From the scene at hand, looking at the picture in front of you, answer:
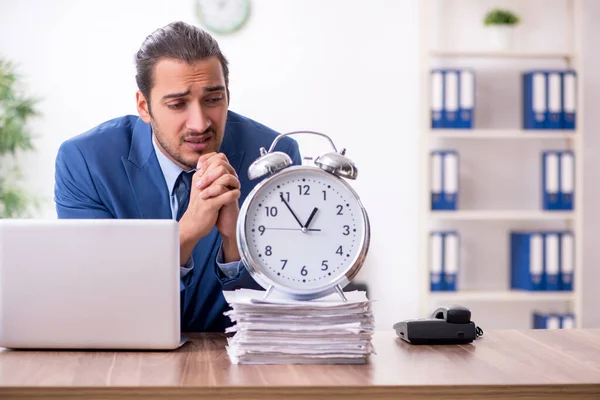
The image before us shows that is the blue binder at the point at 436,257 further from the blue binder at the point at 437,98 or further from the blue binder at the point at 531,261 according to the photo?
the blue binder at the point at 437,98

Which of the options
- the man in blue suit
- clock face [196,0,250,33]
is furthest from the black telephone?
clock face [196,0,250,33]

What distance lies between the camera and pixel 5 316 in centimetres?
155

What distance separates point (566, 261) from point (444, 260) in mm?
628

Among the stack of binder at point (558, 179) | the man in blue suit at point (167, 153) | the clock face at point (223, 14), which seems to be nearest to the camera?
the man in blue suit at point (167, 153)

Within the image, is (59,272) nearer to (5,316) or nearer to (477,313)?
(5,316)

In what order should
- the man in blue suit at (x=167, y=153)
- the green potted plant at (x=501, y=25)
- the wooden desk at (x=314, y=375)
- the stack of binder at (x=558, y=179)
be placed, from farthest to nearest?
the green potted plant at (x=501, y=25) → the stack of binder at (x=558, y=179) → the man in blue suit at (x=167, y=153) → the wooden desk at (x=314, y=375)

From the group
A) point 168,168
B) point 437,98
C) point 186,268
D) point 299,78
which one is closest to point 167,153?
point 168,168

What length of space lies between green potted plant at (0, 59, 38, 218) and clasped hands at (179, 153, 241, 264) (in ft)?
9.19

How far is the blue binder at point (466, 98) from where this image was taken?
4348 mm

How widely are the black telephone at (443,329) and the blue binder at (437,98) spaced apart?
9.14 feet

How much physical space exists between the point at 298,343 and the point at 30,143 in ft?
11.1

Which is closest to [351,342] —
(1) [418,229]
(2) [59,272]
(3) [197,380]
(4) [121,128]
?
(3) [197,380]

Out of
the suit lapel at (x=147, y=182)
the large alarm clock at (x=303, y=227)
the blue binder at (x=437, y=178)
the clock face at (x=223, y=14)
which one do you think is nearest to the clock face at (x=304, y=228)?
the large alarm clock at (x=303, y=227)

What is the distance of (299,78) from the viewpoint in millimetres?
4734
